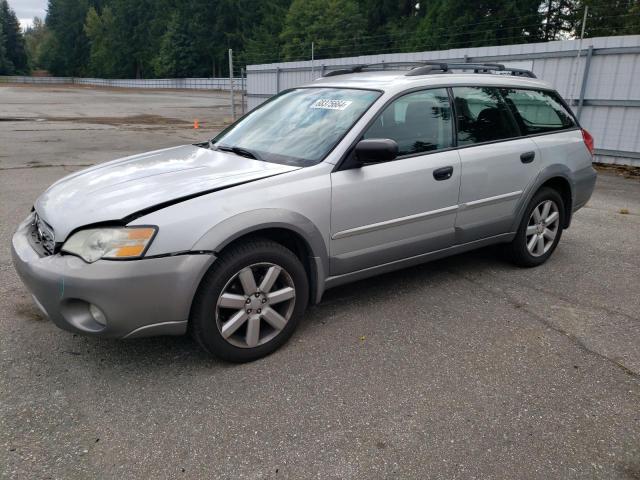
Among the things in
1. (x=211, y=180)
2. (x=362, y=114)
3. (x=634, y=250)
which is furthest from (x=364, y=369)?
(x=634, y=250)

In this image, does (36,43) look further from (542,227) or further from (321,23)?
(542,227)

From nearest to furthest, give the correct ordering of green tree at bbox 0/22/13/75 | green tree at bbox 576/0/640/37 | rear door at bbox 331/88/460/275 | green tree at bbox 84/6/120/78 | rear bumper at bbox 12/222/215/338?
rear bumper at bbox 12/222/215/338 → rear door at bbox 331/88/460/275 → green tree at bbox 576/0/640/37 → green tree at bbox 84/6/120/78 → green tree at bbox 0/22/13/75

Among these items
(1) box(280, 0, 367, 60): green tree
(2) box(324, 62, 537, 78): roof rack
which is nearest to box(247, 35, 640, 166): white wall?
(2) box(324, 62, 537, 78): roof rack

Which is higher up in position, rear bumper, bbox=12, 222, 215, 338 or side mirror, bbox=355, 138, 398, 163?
side mirror, bbox=355, 138, 398, 163

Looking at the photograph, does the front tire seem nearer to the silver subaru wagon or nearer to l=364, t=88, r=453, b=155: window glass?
the silver subaru wagon

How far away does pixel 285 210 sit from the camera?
3.15m

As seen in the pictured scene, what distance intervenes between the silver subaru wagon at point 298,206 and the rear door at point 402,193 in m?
0.01

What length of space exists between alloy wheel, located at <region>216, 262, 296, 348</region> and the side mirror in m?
0.88

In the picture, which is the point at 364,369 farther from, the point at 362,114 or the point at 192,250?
the point at 362,114

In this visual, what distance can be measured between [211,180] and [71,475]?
5.43ft

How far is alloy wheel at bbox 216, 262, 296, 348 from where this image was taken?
3021 millimetres

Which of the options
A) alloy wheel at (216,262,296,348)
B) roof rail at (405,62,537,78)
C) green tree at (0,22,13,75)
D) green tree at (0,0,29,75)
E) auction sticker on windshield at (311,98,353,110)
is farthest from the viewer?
green tree at (0,0,29,75)

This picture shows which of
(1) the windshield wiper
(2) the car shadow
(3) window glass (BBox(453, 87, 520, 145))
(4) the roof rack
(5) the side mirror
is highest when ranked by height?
(4) the roof rack

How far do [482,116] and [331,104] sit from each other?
1.27 m
